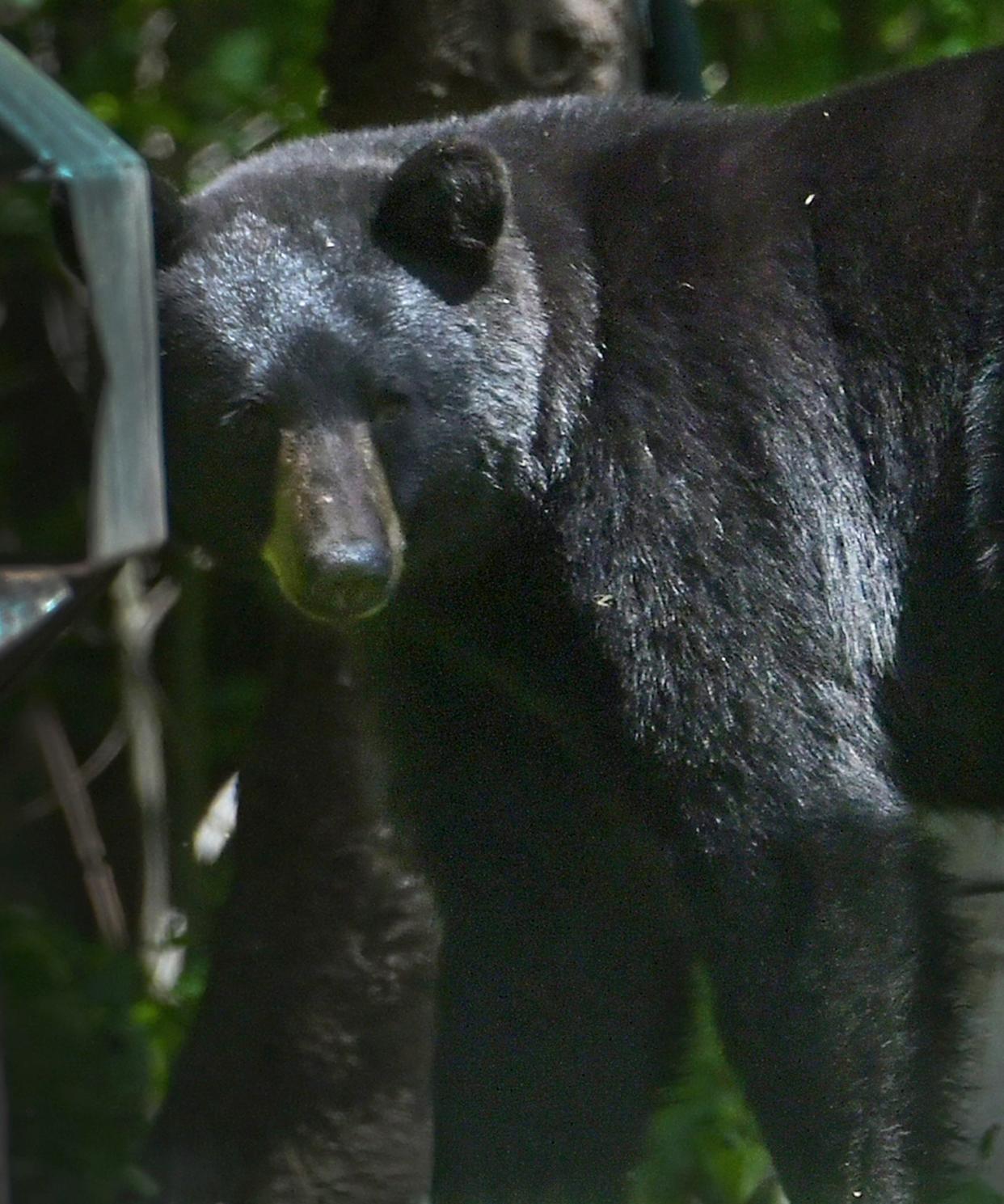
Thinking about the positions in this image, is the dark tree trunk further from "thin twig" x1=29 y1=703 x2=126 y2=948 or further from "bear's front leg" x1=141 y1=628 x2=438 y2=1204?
"thin twig" x1=29 y1=703 x2=126 y2=948

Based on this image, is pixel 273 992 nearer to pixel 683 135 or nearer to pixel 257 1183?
pixel 257 1183

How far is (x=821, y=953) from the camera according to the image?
3316 millimetres

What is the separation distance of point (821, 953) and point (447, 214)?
4.85 ft

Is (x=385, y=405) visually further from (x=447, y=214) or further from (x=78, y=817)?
(x=78, y=817)

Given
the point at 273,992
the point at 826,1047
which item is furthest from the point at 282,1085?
the point at 826,1047

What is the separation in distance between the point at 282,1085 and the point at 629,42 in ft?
8.81

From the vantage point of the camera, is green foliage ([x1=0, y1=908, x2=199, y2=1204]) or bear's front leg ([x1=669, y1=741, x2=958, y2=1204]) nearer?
bear's front leg ([x1=669, y1=741, x2=958, y2=1204])

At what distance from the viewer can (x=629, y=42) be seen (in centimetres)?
436

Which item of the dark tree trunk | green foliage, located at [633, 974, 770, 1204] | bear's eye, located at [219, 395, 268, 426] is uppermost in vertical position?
the dark tree trunk

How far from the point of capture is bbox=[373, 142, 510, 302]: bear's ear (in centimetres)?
Answer: 324

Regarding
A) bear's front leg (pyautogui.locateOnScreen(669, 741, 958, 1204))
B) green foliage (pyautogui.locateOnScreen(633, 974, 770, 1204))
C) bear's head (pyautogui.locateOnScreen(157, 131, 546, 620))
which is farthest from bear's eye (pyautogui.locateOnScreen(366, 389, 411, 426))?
green foliage (pyautogui.locateOnScreen(633, 974, 770, 1204))

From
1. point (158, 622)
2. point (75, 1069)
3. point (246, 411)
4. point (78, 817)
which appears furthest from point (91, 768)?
point (246, 411)

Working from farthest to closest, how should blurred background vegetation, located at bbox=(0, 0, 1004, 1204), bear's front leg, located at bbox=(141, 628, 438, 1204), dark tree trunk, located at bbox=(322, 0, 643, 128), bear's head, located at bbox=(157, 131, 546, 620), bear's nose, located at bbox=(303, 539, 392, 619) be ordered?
bear's front leg, located at bbox=(141, 628, 438, 1204) < blurred background vegetation, located at bbox=(0, 0, 1004, 1204) < dark tree trunk, located at bbox=(322, 0, 643, 128) < bear's head, located at bbox=(157, 131, 546, 620) < bear's nose, located at bbox=(303, 539, 392, 619)

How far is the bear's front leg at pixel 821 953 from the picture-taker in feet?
10.7
